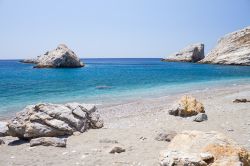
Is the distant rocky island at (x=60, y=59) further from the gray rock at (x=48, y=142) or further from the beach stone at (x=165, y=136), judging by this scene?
the beach stone at (x=165, y=136)

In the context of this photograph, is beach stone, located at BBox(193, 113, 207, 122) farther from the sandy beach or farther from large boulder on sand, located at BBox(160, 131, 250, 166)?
large boulder on sand, located at BBox(160, 131, 250, 166)

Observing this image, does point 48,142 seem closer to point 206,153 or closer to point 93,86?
point 206,153

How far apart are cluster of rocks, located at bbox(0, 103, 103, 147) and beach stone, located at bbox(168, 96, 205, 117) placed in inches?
187

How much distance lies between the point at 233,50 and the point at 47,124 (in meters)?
93.9

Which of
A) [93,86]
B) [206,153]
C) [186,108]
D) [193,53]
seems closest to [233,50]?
[193,53]

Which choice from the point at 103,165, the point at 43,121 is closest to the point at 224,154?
the point at 103,165

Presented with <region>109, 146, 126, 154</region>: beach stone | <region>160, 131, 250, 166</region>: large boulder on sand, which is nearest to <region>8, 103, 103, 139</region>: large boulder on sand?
<region>109, 146, 126, 154</region>: beach stone

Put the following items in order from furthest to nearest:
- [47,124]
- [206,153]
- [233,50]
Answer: [233,50]
[47,124]
[206,153]

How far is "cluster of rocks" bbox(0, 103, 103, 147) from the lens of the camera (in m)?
10.9

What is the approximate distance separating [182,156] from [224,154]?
34.8 inches

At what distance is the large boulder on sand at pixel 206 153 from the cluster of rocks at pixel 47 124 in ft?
15.2

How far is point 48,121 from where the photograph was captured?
37.0ft

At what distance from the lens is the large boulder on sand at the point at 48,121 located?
36.0 ft

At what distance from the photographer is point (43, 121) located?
11289mm
